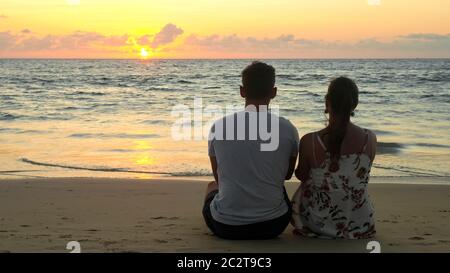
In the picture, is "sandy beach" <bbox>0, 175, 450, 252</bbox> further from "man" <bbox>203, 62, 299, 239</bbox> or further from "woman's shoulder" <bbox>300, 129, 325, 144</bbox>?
"woman's shoulder" <bbox>300, 129, 325, 144</bbox>

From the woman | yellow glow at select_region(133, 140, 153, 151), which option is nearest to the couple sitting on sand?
the woman

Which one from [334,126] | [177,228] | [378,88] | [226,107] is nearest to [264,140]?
[334,126]

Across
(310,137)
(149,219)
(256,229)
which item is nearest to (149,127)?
(149,219)

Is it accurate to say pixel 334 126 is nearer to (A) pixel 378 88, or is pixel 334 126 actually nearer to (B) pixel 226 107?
(B) pixel 226 107

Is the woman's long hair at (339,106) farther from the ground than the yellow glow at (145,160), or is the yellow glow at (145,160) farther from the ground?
the woman's long hair at (339,106)

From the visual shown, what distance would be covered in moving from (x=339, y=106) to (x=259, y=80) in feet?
1.84

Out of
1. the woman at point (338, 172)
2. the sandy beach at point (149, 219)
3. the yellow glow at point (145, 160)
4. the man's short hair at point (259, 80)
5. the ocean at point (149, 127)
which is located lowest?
the ocean at point (149, 127)

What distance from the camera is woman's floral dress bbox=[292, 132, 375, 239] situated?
4.05m

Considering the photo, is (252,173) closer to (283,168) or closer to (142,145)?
(283,168)

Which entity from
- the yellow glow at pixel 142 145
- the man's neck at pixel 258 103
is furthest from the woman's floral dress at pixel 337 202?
the yellow glow at pixel 142 145

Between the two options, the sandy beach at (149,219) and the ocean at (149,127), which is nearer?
the sandy beach at (149,219)

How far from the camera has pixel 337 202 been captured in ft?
13.5

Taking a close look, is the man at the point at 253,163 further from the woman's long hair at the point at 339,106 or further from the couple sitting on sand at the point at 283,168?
the woman's long hair at the point at 339,106

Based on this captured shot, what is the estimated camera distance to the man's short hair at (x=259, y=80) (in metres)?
3.88
